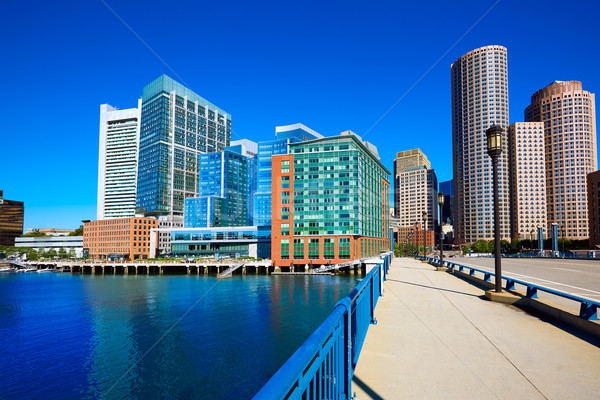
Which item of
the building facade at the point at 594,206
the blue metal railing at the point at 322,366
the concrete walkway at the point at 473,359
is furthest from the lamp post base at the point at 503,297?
the building facade at the point at 594,206

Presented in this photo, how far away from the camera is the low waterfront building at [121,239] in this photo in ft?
532

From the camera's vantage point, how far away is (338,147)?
10681 cm

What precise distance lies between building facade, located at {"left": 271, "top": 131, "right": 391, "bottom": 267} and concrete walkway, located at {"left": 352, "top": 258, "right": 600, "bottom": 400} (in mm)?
95365

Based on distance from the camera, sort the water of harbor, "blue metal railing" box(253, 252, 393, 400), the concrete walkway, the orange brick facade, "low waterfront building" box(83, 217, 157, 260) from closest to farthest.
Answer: "blue metal railing" box(253, 252, 393, 400) → the concrete walkway → the water of harbor → the orange brick facade → "low waterfront building" box(83, 217, 157, 260)

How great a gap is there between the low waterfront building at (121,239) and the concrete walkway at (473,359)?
170 meters

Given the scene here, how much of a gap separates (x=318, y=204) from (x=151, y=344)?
3064 inches

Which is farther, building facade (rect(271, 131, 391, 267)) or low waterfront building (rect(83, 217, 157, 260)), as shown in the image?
low waterfront building (rect(83, 217, 157, 260))

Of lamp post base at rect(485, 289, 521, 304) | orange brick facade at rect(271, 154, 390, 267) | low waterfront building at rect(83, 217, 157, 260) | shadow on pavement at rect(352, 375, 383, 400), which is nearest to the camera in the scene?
shadow on pavement at rect(352, 375, 383, 400)

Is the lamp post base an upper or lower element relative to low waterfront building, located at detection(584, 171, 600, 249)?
lower

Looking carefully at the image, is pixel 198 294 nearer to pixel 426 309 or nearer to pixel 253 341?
pixel 253 341

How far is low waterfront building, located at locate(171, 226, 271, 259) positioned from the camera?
156 meters

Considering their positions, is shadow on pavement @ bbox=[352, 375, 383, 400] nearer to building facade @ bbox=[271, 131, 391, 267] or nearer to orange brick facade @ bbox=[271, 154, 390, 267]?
orange brick facade @ bbox=[271, 154, 390, 267]

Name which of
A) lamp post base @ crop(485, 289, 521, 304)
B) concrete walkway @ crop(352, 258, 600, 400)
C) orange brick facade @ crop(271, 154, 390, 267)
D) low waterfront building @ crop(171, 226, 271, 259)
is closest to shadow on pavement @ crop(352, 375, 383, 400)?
concrete walkway @ crop(352, 258, 600, 400)

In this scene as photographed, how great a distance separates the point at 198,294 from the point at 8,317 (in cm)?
2785
